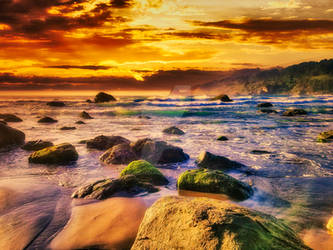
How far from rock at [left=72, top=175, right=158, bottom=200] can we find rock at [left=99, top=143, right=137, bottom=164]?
2297 mm

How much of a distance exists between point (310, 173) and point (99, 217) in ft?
17.0

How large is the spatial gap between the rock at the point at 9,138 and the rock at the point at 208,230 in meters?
8.85

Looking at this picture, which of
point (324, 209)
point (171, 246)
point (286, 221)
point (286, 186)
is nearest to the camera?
point (171, 246)

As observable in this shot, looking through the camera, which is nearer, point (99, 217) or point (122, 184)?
point (99, 217)

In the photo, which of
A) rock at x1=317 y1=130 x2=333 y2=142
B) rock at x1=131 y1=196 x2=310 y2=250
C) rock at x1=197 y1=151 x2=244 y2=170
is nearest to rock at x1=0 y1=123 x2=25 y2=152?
rock at x1=197 y1=151 x2=244 y2=170

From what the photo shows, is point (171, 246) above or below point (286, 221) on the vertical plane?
above

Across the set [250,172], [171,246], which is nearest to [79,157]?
[250,172]

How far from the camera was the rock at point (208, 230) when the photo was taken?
7.66 feet

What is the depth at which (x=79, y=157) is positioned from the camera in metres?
8.05

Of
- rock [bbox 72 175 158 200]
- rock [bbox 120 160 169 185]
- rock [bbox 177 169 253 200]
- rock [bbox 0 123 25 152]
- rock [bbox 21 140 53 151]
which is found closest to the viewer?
rock [bbox 72 175 158 200]

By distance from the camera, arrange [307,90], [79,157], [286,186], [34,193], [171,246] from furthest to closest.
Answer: [307,90] → [79,157] → [286,186] → [34,193] → [171,246]

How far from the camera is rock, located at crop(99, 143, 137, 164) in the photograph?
7363 mm

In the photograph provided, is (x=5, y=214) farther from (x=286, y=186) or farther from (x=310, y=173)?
(x=310, y=173)

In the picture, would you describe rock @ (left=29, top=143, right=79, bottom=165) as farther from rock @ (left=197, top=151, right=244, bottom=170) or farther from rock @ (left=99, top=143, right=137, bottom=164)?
rock @ (left=197, top=151, right=244, bottom=170)
